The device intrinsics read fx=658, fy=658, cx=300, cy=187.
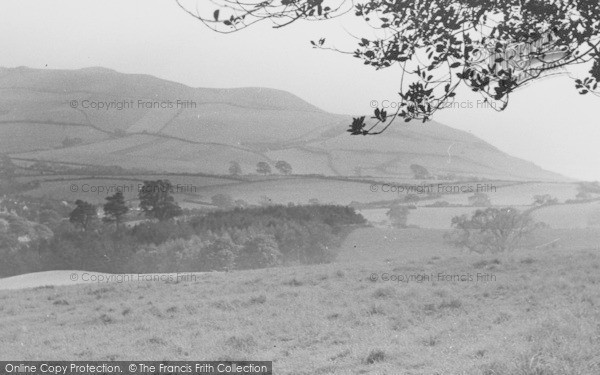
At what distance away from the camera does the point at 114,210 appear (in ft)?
117

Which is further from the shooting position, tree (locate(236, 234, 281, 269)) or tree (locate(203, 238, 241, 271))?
tree (locate(236, 234, 281, 269))

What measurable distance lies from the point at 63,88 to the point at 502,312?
179ft

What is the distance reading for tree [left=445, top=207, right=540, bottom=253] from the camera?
39.2m

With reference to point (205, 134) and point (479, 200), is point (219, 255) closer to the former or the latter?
point (479, 200)

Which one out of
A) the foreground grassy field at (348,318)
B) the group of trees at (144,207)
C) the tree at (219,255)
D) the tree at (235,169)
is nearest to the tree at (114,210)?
the group of trees at (144,207)

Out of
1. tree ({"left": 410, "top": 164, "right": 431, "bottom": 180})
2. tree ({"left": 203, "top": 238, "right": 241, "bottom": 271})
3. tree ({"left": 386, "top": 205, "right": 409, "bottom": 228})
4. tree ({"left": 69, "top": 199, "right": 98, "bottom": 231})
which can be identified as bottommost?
tree ({"left": 203, "top": 238, "right": 241, "bottom": 271})

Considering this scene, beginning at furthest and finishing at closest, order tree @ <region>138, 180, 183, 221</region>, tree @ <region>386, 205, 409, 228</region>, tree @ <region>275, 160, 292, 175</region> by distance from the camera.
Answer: tree @ <region>275, 160, 292, 175</region>, tree @ <region>386, 205, 409, 228</region>, tree @ <region>138, 180, 183, 221</region>

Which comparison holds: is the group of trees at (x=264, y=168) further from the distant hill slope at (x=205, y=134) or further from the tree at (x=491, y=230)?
the tree at (x=491, y=230)

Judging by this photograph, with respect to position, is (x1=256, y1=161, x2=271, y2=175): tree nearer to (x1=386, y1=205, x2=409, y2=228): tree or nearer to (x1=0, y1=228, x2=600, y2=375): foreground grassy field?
(x1=386, y1=205, x2=409, y2=228): tree

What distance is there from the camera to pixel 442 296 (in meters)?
21.1

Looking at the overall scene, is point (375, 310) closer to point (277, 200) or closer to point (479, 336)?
point (479, 336)

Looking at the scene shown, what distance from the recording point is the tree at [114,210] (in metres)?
35.6

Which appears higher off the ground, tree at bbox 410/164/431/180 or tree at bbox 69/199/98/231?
tree at bbox 410/164/431/180

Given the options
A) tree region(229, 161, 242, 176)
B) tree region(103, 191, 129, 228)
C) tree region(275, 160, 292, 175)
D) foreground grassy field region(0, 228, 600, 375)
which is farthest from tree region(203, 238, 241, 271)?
tree region(275, 160, 292, 175)
